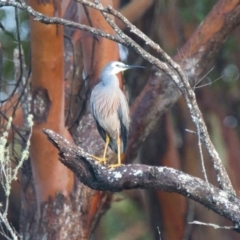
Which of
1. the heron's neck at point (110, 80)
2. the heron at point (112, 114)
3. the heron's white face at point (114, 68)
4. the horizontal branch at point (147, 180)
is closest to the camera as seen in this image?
the horizontal branch at point (147, 180)

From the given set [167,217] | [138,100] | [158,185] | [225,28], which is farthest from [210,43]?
[158,185]

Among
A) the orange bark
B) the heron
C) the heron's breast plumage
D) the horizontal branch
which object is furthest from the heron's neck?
the horizontal branch

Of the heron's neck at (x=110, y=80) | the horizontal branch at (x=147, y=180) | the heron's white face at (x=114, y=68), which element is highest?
the heron's white face at (x=114, y=68)

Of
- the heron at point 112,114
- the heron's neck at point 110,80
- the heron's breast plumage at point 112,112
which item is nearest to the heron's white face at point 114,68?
the heron's neck at point 110,80

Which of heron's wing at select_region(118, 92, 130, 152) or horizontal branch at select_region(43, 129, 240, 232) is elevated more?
heron's wing at select_region(118, 92, 130, 152)

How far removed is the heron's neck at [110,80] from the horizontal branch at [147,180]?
1414 mm

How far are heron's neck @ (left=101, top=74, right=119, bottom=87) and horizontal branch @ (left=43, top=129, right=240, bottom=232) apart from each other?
141cm

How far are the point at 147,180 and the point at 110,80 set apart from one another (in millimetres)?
1599

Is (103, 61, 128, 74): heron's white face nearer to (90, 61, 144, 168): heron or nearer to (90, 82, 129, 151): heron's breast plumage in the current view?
(90, 61, 144, 168): heron

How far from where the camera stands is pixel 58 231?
15.8ft

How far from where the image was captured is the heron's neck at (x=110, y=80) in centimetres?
451

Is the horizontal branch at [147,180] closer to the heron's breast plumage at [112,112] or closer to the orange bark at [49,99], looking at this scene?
the heron's breast plumage at [112,112]

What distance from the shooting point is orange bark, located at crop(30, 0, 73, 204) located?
4520 millimetres

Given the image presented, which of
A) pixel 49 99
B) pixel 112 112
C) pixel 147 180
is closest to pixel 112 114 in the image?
pixel 112 112
